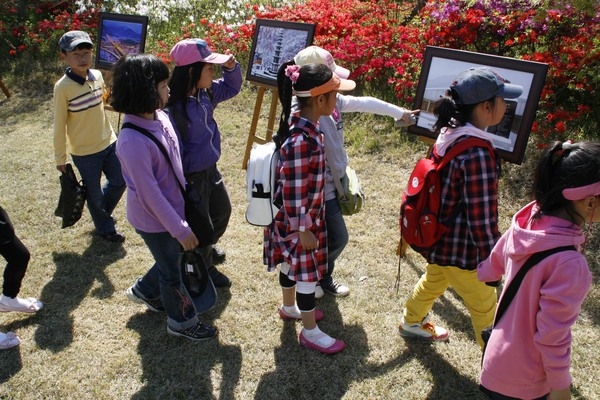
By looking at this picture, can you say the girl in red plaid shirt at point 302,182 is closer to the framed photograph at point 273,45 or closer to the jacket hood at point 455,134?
the jacket hood at point 455,134

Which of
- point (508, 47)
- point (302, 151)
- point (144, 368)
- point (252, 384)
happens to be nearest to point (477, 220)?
point (302, 151)

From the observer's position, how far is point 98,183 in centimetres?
433

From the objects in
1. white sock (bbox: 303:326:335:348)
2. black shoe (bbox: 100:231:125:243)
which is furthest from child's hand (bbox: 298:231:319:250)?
black shoe (bbox: 100:231:125:243)

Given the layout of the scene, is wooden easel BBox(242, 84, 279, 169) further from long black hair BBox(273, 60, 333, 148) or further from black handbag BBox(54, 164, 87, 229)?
long black hair BBox(273, 60, 333, 148)

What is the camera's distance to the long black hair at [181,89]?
310cm

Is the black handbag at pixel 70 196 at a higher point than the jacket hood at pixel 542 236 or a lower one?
lower

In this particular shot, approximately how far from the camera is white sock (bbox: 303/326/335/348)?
10.3 feet

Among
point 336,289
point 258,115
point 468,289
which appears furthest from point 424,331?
point 258,115

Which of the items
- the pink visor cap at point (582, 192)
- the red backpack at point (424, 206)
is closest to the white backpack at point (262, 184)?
the red backpack at point (424, 206)

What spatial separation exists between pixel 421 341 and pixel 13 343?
8.69ft

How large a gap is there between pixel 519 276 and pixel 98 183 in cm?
359

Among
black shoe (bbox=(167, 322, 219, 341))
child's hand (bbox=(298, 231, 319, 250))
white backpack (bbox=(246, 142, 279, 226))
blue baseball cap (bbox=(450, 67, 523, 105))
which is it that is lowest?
black shoe (bbox=(167, 322, 219, 341))

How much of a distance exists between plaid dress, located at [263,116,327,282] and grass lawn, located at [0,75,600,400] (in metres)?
0.66

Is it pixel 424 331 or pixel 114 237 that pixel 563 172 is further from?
pixel 114 237
